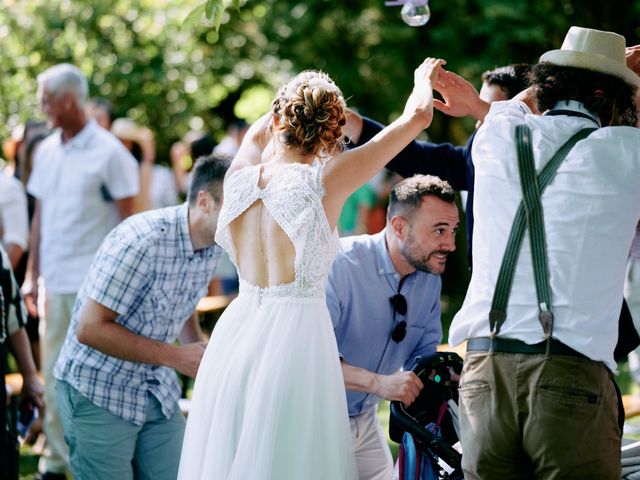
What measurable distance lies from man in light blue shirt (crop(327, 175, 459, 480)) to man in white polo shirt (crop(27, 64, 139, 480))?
260 centimetres

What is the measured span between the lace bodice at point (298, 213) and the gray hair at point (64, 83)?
3.49 meters

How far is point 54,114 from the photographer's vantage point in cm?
688

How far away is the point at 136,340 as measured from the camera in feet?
14.4

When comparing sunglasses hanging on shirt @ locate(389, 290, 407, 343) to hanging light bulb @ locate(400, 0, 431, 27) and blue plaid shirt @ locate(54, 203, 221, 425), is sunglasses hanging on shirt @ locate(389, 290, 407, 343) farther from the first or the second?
hanging light bulb @ locate(400, 0, 431, 27)

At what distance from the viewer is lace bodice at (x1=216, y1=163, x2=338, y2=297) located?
352cm

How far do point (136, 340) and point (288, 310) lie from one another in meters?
1.03

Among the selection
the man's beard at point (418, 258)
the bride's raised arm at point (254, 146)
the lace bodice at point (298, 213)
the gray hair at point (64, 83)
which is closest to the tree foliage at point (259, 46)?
the gray hair at point (64, 83)

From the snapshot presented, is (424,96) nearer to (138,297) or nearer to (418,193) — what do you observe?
(418,193)

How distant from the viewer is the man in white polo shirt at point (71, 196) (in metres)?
6.66

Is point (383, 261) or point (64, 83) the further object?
point (64, 83)

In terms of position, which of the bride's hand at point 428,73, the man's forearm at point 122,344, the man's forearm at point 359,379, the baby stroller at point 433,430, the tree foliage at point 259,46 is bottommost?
the baby stroller at point 433,430

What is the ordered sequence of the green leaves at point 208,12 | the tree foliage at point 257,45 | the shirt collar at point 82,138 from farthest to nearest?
1. the tree foliage at point 257,45
2. the shirt collar at point 82,138
3. the green leaves at point 208,12

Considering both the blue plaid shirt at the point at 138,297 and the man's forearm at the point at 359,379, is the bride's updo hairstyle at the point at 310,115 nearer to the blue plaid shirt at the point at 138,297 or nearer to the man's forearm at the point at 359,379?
the man's forearm at the point at 359,379

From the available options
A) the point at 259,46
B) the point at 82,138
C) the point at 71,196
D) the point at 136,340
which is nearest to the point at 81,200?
the point at 71,196
